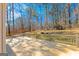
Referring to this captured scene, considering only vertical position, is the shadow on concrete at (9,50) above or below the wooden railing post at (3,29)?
below

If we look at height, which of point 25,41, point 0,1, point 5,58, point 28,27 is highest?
point 0,1

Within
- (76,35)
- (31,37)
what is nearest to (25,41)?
(31,37)

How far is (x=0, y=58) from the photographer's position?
1923 millimetres

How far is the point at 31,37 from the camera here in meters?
1.98

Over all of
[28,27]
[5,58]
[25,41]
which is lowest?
[5,58]

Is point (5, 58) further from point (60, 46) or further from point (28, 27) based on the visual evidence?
point (60, 46)

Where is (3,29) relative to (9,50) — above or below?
above

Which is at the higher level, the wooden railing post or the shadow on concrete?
the wooden railing post

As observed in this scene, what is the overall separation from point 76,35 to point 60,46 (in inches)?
6.8

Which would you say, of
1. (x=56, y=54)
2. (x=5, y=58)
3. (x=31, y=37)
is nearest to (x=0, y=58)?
(x=5, y=58)

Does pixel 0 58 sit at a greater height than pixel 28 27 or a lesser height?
lesser

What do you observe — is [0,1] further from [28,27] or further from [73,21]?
[73,21]

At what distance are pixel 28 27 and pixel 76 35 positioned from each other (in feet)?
1.43

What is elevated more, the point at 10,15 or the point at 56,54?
the point at 10,15
